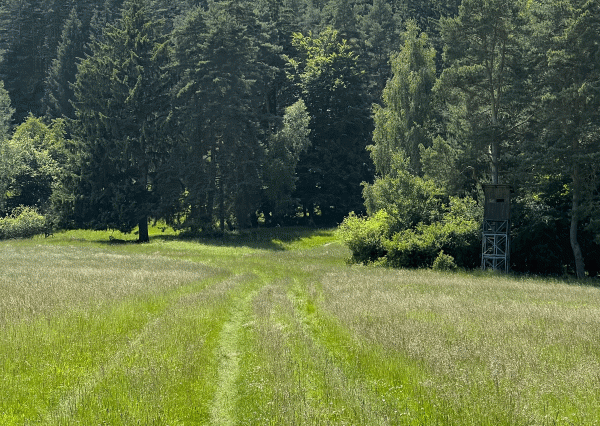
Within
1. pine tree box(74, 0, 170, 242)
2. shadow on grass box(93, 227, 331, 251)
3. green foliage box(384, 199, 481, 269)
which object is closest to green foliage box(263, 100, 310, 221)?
shadow on grass box(93, 227, 331, 251)

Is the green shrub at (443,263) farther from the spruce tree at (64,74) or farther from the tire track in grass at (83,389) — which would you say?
the spruce tree at (64,74)

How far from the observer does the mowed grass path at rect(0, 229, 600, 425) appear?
8.94 metres

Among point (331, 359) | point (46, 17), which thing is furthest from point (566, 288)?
point (46, 17)

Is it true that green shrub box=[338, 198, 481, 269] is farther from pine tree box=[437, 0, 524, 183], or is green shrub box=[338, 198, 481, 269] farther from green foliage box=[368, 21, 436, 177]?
green foliage box=[368, 21, 436, 177]

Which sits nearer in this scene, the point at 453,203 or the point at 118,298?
the point at 118,298

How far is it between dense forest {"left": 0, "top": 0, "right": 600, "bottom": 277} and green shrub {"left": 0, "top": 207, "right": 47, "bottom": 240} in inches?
43.9

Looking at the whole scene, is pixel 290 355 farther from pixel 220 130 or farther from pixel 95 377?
pixel 220 130

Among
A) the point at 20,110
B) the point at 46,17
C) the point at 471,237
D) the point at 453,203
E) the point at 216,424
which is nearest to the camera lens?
the point at 216,424

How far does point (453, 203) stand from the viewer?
40.0m

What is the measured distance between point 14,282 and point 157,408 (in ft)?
53.1

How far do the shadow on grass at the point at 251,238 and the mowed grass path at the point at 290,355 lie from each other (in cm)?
3015

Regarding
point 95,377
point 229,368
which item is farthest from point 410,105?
point 95,377

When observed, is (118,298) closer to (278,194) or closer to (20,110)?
(278,194)

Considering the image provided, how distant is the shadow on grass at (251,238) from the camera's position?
53500 mm
